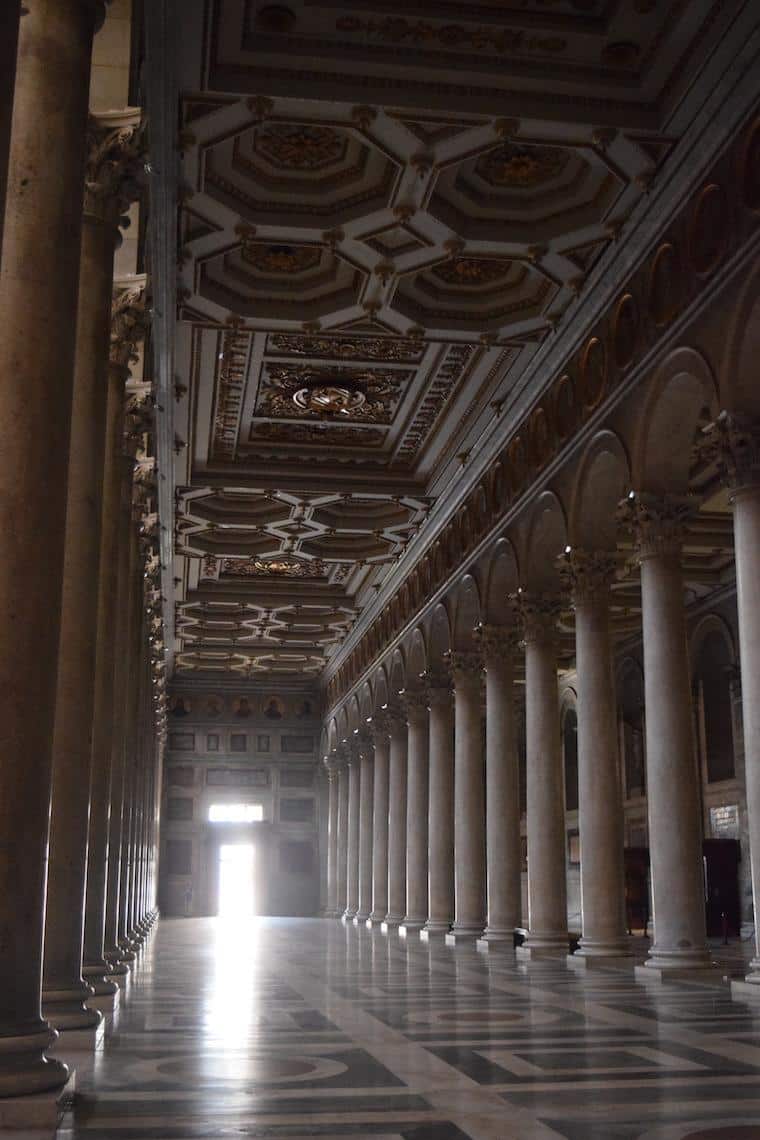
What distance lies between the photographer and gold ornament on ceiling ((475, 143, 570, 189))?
45.2 feet

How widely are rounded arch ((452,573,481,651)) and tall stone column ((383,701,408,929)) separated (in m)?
7.02

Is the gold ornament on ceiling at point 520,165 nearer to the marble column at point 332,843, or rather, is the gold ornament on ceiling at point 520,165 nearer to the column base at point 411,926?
the column base at point 411,926

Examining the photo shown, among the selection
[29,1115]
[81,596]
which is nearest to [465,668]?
[81,596]

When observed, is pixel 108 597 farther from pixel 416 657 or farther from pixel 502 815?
pixel 416 657

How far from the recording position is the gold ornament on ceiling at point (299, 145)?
526 inches

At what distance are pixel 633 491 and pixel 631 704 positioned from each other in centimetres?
1855

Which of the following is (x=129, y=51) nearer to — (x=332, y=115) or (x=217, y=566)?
(x=332, y=115)

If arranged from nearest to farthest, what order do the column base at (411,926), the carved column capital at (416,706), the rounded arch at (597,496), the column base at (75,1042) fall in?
the column base at (75,1042) → the rounded arch at (597,496) → the column base at (411,926) → the carved column capital at (416,706)

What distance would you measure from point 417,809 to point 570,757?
1017cm

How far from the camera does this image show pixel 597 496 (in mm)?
16578

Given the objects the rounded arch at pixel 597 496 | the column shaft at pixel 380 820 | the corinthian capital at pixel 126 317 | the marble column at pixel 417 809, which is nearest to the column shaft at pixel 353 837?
the column shaft at pixel 380 820

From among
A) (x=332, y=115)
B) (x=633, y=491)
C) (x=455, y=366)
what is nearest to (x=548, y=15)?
(x=332, y=115)

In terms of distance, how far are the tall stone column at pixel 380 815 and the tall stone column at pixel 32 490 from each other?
27.2 metres

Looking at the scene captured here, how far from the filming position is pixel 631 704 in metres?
32.4
